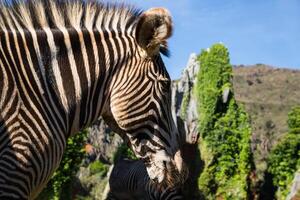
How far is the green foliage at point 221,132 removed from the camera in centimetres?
1744

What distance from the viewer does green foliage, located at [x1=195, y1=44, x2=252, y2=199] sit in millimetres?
17438

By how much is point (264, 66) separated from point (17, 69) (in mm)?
121838

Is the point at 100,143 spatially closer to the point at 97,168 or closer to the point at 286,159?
the point at 97,168

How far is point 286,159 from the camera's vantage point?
18562 mm

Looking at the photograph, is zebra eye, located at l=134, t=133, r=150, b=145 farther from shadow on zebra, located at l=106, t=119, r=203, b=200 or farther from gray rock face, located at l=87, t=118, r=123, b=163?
gray rock face, located at l=87, t=118, r=123, b=163

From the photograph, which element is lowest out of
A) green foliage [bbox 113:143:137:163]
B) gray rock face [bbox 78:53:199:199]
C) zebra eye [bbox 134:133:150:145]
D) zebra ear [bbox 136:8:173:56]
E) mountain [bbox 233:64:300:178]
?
zebra eye [bbox 134:133:150:145]

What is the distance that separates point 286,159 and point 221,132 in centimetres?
281

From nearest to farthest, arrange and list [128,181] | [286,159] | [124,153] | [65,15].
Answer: [65,15]
[128,181]
[286,159]
[124,153]

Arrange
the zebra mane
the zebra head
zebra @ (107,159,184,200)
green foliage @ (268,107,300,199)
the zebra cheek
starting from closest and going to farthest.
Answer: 1. the zebra mane
2. the zebra head
3. the zebra cheek
4. zebra @ (107,159,184,200)
5. green foliage @ (268,107,300,199)

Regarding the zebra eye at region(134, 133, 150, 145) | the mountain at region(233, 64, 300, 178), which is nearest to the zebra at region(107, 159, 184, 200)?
the zebra eye at region(134, 133, 150, 145)

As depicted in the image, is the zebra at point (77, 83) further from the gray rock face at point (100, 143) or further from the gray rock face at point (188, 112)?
the gray rock face at point (100, 143)

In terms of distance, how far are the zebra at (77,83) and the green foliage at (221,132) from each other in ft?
46.7

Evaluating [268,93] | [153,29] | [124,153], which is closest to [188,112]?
[124,153]

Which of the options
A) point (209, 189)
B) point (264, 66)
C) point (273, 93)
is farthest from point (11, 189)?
point (264, 66)
